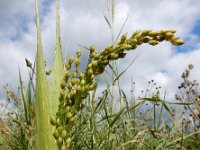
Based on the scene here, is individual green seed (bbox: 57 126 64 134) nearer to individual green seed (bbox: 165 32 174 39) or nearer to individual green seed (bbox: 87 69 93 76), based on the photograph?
individual green seed (bbox: 87 69 93 76)

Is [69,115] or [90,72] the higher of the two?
[90,72]

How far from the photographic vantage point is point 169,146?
246 centimetres

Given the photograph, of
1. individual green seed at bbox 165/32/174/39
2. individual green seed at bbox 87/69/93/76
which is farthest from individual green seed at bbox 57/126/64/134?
individual green seed at bbox 165/32/174/39

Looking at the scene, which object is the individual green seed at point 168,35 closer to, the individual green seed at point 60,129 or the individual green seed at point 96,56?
the individual green seed at point 96,56

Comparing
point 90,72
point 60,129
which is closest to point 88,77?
point 90,72

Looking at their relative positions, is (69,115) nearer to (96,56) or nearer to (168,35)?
(96,56)

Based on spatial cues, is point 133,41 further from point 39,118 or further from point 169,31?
point 39,118

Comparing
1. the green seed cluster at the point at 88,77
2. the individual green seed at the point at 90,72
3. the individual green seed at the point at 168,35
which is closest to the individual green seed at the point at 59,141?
the green seed cluster at the point at 88,77

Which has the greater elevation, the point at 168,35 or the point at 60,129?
the point at 168,35

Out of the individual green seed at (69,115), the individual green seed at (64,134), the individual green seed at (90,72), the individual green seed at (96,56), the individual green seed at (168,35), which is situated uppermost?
the individual green seed at (168,35)

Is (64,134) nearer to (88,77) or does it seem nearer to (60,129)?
(60,129)

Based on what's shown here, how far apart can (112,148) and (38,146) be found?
112cm

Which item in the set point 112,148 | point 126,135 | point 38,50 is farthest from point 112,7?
point 38,50

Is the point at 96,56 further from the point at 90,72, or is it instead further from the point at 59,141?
the point at 59,141
